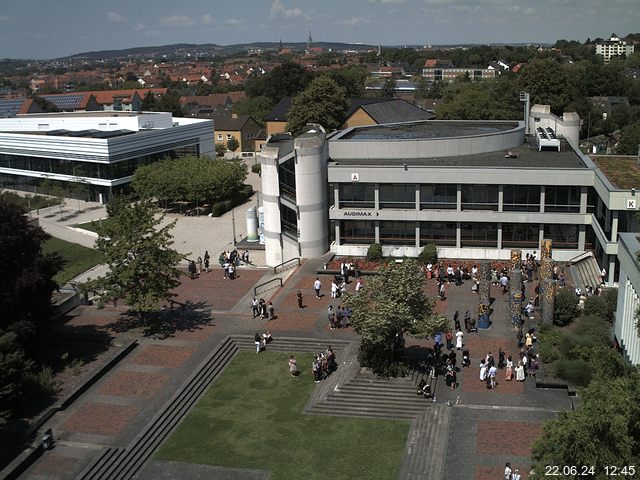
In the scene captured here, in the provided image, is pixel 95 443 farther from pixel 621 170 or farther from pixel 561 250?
pixel 621 170

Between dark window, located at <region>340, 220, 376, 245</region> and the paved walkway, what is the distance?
5503 millimetres

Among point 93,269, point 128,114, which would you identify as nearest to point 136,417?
point 93,269

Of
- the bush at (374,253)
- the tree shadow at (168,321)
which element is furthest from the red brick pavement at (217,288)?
the bush at (374,253)

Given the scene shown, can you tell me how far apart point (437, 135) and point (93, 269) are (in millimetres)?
29255

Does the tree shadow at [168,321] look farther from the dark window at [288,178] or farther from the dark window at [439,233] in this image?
the dark window at [439,233]

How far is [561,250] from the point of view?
4825cm

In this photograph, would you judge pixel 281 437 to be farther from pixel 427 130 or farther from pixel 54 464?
pixel 427 130

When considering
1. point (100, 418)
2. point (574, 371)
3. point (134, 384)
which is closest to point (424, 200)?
point (574, 371)

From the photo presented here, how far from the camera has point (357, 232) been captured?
51.2 m

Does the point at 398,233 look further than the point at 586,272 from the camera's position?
Yes

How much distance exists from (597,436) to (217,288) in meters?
32.0

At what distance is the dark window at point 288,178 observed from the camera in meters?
49.7

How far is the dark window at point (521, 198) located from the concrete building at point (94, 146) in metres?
44.7

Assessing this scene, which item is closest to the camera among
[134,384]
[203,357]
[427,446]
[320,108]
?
[427,446]
